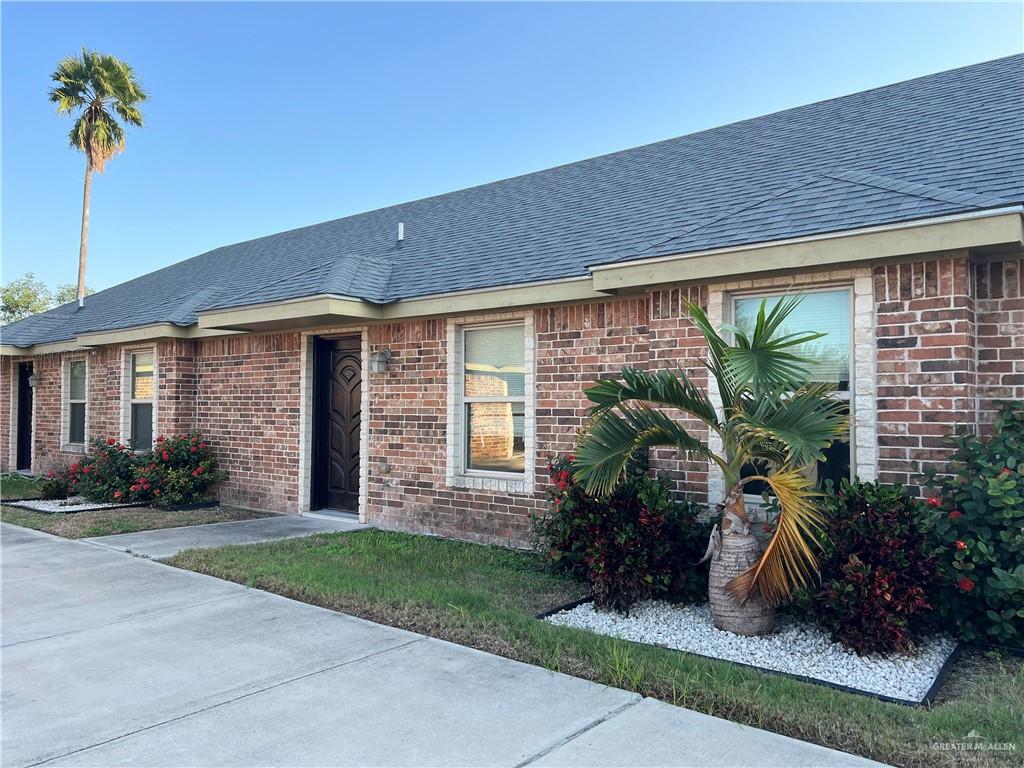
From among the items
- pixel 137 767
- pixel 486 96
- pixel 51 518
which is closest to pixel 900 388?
pixel 137 767

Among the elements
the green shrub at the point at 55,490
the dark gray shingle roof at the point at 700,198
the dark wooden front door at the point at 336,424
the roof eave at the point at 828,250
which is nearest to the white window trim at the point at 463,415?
the dark gray shingle roof at the point at 700,198

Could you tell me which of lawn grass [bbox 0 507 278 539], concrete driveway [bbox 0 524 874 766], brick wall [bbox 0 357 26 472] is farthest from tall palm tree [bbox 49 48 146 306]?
concrete driveway [bbox 0 524 874 766]

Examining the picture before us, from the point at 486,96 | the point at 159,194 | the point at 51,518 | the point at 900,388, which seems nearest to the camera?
the point at 900,388

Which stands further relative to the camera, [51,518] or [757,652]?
[51,518]

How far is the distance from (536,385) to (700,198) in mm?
2723

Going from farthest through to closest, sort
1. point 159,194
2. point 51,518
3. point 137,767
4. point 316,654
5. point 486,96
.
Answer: point 159,194, point 486,96, point 51,518, point 316,654, point 137,767

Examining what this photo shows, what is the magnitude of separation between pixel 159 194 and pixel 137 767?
30.9 meters

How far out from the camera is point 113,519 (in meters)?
9.49

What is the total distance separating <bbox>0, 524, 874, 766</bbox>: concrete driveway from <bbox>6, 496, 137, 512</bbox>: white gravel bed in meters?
5.85

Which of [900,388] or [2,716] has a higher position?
[900,388]

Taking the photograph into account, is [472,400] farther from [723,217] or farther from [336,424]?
[723,217]

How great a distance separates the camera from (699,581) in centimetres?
545

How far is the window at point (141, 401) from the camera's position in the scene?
1241 cm

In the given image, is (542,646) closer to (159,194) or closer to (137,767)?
(137,767)
